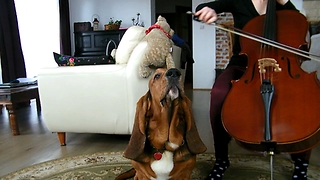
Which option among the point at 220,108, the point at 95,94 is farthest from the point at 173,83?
the point at 95,94

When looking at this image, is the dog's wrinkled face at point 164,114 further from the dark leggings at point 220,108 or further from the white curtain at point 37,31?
the white curtain at point 37,31

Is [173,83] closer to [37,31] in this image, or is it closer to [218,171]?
[218,171]

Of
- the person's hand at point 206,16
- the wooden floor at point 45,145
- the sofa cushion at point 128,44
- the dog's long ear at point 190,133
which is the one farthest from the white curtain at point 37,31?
the dog's long ear at point 190,133

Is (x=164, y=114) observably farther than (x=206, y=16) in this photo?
No

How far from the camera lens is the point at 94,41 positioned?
502cm

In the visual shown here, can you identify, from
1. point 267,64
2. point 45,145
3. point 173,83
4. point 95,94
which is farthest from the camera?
point 45,145

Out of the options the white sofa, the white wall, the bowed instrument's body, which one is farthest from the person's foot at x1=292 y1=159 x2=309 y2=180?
the white wall

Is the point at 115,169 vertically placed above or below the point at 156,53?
below

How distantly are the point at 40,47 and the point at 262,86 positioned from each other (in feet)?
12.9

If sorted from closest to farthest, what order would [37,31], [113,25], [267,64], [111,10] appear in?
[267,64] → [37,31] → [113,25] → [111,10]

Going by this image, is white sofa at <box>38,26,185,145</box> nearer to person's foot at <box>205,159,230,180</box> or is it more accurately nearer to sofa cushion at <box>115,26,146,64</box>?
sofa cushion at <box>115,26,146,64</box>

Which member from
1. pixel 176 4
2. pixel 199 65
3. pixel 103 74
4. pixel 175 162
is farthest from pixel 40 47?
pixel 175 162

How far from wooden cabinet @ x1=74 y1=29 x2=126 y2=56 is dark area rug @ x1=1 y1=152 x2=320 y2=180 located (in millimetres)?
3554

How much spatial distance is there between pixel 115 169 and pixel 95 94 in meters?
0.49
